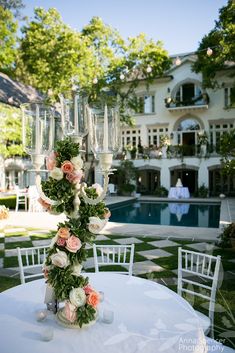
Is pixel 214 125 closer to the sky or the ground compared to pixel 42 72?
closer to the ground

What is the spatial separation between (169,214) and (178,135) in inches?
392

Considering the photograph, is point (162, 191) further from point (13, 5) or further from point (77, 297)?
point (77, 297)

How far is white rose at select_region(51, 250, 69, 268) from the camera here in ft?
5.60

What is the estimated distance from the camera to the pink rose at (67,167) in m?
1.74

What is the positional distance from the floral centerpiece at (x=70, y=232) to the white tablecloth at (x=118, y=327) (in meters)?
0.13

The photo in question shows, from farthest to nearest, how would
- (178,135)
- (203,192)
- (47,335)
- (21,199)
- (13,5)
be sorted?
(13,5)
(178,135)
(203,192)
(21,199)
(47,335)

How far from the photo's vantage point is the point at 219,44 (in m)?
15.1

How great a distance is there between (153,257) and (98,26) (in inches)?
645

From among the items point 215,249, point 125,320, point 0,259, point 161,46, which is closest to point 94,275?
point 125,320

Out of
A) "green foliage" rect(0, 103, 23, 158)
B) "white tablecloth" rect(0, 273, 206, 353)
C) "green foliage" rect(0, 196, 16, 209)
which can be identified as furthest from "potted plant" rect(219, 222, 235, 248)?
"green foliage" rect(0, 103, 23, 158)

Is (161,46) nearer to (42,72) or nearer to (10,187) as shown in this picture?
(42,72)

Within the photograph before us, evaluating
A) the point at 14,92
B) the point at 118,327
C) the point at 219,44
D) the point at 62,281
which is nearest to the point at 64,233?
the point at 62,281

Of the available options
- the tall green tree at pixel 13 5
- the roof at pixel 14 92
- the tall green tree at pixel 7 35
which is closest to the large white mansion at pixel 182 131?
the roof at pixel 14 92

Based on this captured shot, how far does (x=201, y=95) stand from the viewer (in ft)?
67.1
